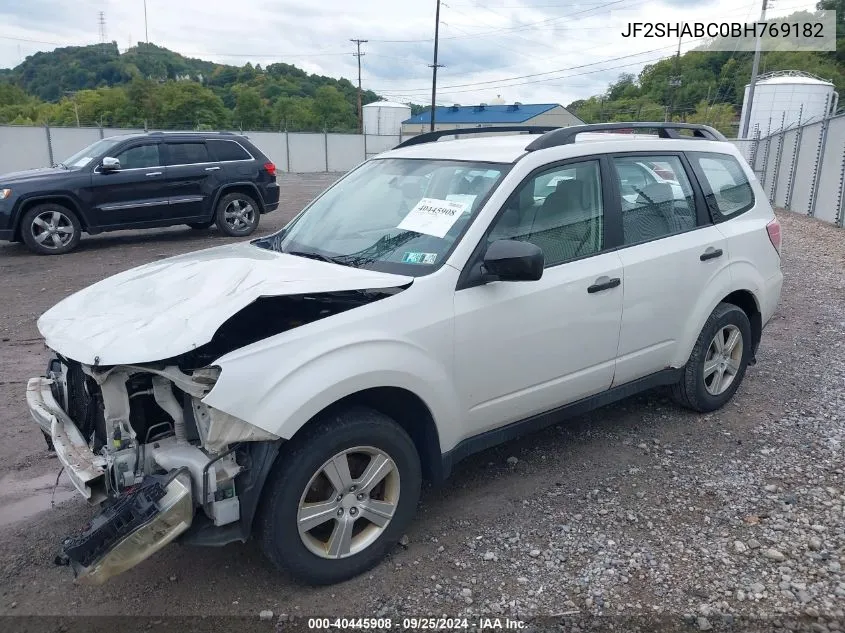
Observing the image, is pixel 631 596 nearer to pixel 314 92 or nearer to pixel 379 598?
pixel 379 598

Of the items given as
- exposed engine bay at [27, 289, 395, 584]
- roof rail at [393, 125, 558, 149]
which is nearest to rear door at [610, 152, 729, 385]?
roof rail at [393, 125, 558, 149]

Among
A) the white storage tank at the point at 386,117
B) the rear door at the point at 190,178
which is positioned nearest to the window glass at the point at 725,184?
the rear door at the point at 190,178

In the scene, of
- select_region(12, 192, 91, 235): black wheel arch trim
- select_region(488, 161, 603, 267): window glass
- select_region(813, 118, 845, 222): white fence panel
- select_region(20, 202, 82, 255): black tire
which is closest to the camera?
select_region(488, 161, 603, 267): window glass

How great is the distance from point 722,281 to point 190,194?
370 inches

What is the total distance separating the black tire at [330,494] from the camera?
2.76 metres

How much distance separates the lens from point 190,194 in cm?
1168

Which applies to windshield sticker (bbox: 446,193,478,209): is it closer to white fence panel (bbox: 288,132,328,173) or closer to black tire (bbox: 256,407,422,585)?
black tire (bbox: 256,407,422,585)

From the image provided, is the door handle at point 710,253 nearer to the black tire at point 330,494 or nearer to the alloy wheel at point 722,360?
the alloy wheel at point 722,360

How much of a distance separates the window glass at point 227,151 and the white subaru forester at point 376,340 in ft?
27.6

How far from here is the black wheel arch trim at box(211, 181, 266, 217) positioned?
12.0 m

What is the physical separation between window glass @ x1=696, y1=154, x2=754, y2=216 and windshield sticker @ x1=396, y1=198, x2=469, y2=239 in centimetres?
206

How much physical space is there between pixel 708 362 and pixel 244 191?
956 centimetres

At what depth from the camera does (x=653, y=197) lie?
14.0 ft

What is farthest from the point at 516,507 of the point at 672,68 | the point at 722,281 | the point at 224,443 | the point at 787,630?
the point at 672,68
